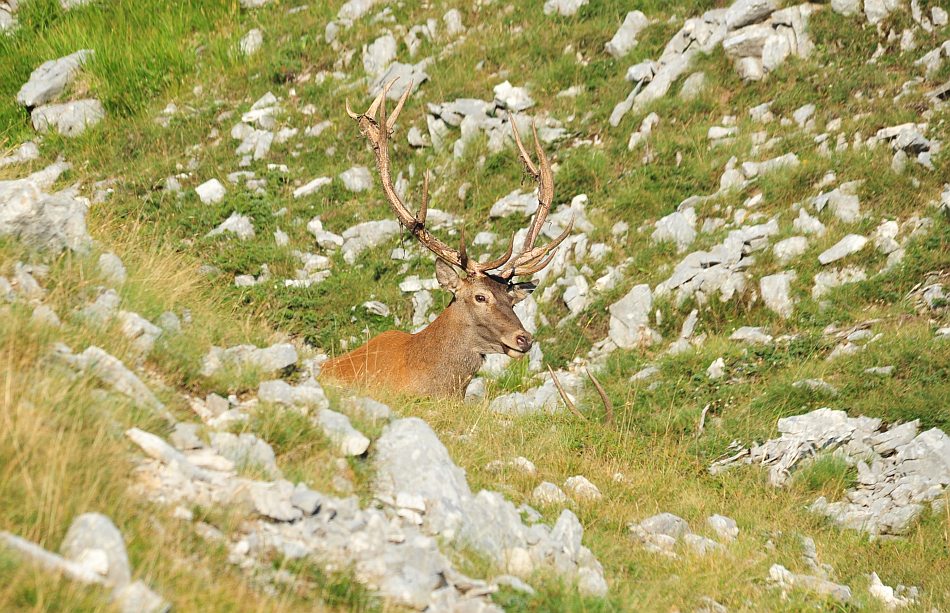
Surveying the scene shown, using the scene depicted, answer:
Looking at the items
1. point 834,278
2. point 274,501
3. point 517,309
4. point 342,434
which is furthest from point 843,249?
point 274,501

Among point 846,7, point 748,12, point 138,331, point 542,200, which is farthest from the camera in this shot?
point 748,12

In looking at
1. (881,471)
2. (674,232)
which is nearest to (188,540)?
(881,471)

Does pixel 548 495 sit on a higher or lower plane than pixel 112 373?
lower

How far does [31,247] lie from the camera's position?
5.42 metres

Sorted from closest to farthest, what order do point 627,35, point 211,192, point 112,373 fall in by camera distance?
point 112,373, point 211,192, point 627,35

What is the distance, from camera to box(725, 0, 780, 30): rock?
39.2 feet

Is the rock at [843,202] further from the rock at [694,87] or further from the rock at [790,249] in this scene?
the rock at [694,87]

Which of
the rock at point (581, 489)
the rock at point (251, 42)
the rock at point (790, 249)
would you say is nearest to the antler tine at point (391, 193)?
the rock at point (790, 249)

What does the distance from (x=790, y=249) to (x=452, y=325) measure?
125 inches

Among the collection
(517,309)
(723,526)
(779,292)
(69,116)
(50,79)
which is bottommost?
(517,309)

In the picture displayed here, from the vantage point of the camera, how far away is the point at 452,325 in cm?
890

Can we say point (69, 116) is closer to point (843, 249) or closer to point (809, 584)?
point (843, 249)

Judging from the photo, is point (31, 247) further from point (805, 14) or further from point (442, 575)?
point (805, 14)

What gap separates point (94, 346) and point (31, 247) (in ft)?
3.70
